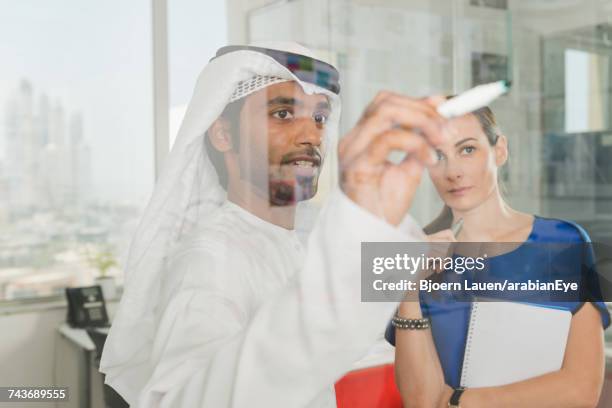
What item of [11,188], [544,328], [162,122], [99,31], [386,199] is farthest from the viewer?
[11,188]

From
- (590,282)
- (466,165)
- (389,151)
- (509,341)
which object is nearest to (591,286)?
(590,282)

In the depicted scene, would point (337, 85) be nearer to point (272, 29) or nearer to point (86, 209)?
point (272, 29)

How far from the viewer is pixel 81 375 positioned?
1.03m

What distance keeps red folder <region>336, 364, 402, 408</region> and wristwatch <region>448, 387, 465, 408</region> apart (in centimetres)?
7

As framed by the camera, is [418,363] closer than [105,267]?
Yes

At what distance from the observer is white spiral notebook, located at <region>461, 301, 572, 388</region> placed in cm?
78

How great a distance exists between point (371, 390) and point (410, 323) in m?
0.11

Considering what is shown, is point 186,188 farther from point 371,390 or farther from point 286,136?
point 371,390

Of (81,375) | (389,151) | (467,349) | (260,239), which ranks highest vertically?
(389,151)

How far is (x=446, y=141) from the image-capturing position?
28.9 inches

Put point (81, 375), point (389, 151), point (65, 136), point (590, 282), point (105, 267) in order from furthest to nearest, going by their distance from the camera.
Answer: point (65, 136), point (105, 267), point (81, 375), point (590, 282), point (389, 151)

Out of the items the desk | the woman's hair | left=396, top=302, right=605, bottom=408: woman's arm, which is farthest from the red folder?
the desk

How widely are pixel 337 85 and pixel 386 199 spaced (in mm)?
209

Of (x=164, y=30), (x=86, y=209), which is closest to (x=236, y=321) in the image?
(x=164, y=30)
